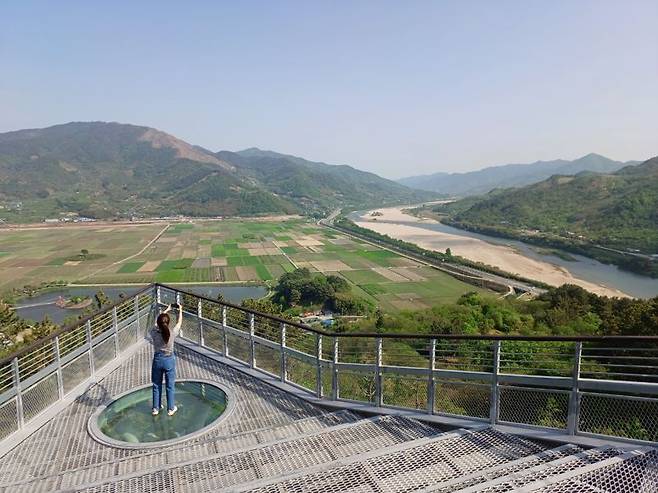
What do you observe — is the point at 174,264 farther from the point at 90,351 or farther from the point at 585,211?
the point at 585,211

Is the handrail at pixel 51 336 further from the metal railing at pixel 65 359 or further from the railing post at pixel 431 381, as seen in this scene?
the railing post at pixel 431 381

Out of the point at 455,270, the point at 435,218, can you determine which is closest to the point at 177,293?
the point at 455,270

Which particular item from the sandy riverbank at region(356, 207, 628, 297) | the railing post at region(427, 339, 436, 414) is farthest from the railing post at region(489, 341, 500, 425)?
the sandy riverbank at region(356, 207, 628, 297)

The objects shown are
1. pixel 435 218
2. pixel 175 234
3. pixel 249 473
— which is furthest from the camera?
pixel 435 218

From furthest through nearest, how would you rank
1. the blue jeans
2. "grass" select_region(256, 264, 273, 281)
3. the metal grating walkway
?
"grass" select_region(256, 264, 273, 281)
the blue jeans
the metal grating walkway

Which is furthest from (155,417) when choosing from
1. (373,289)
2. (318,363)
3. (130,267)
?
(130,267)

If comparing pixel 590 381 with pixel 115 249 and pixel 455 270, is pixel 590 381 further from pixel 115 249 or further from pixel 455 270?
pixel 115 249

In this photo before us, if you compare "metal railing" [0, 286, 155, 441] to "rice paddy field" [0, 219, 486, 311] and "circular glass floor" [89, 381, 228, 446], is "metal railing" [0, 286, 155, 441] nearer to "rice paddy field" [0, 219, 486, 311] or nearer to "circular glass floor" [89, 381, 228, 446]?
"circular glass floor" [89, 381, 228, 446]
